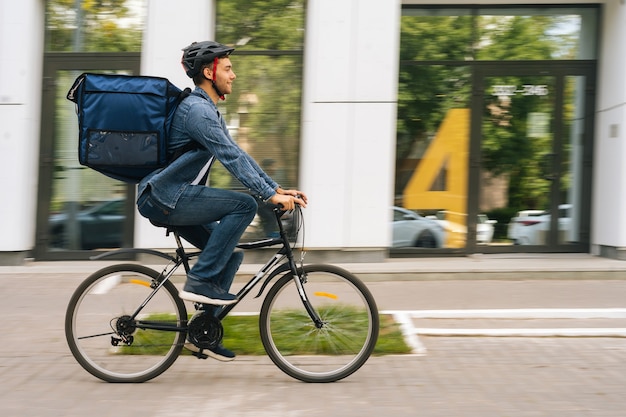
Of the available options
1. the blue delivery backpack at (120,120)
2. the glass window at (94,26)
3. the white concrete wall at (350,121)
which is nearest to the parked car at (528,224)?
the white concrete wall at (350,121)

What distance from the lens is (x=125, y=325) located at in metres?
5.04

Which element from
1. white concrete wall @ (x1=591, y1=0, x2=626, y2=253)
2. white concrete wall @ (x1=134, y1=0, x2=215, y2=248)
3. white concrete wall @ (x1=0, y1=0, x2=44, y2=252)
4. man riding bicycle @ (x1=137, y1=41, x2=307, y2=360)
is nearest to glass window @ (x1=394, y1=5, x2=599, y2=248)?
white concrete wall @ (x1=591, y1=0, x2=626, y2=253)

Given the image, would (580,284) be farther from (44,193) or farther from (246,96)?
(44,193)

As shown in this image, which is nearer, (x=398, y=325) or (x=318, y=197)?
(x=398, y=325)

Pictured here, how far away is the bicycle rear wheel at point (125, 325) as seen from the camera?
16.2 feet

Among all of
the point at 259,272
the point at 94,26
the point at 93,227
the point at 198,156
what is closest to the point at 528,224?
the point at 93,227

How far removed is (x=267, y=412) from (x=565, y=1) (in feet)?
25.2

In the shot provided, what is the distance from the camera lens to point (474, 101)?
1028 centimetres

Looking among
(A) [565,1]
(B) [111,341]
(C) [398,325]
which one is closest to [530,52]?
(A) [565,1]

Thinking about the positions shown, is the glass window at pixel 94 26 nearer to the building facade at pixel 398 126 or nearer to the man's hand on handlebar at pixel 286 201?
the building facade at pixel 398 126

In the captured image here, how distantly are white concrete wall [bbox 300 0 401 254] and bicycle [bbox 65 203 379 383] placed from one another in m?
4.58

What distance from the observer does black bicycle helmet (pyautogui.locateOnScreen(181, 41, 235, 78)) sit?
4828 mm

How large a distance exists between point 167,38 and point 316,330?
5574mm

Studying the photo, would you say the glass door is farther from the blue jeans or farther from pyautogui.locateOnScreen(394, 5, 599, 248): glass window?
the blue jeans
